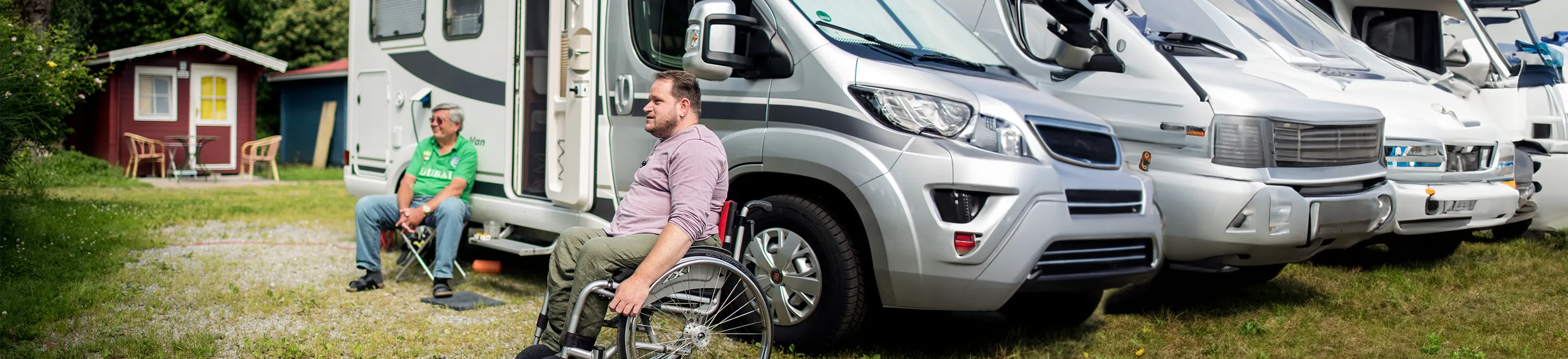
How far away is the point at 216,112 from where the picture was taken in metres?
18.2

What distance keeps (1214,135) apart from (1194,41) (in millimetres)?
1286

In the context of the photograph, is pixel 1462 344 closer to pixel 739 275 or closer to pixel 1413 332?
pixel 1413 332

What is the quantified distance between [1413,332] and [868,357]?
2605mm

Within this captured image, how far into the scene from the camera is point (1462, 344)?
15.8 feet

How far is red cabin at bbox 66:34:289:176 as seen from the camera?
1727 centimetres

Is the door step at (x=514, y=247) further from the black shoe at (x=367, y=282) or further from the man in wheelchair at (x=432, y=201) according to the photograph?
the black shoe at (x=367, y=282)

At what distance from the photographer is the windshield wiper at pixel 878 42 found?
4.68m

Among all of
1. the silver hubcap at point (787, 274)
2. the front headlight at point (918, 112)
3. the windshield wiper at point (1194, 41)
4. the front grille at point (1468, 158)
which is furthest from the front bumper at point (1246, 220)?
the silver hubcap at point (787, 274)

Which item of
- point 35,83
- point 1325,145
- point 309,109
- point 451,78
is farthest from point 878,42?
point 309,109

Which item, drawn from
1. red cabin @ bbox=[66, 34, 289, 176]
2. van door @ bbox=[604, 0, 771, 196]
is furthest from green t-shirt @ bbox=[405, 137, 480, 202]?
red cabin @ bbox=[66, 34, 289, 176]

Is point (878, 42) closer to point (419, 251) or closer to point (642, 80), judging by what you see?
point (642, 80)

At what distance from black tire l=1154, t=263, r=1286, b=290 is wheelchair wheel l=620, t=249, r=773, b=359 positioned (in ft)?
9.96

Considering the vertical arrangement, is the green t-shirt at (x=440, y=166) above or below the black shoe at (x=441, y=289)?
above

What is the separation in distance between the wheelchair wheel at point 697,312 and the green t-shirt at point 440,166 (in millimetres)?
3016
